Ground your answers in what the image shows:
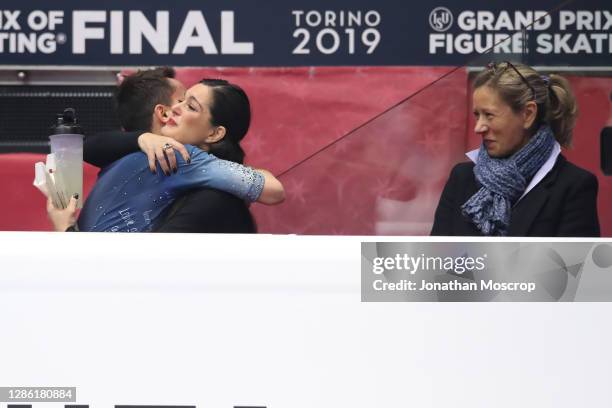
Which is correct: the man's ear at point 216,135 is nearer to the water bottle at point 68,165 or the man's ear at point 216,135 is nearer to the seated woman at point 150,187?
the seated woman at point 150,187

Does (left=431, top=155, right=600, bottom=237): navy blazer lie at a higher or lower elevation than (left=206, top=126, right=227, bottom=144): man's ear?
lower

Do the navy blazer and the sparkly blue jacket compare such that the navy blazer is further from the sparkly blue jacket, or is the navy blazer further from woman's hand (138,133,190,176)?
woman's hand (138,133,190,176)

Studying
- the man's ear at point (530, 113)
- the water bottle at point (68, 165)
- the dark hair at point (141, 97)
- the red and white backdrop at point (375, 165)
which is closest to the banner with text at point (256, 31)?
the red and white backdrop at point (375, 165)

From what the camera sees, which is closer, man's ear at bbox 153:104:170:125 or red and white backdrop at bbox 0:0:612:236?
man's ear at bbox 153:104:170:125

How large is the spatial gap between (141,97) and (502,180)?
1.37 m

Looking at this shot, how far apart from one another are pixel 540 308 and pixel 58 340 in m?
0.92

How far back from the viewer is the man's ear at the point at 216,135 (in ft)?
11.3

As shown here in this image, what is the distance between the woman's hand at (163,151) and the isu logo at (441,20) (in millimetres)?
1822

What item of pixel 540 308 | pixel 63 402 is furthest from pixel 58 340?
pixel 540 308

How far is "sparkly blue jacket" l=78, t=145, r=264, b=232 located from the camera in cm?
292

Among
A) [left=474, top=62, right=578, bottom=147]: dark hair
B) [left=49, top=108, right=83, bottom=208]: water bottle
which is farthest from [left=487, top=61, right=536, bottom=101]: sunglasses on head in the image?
[left=49, top=108, right=83, bottom=208]: water bottle

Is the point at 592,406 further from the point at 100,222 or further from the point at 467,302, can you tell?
the point at 100,222

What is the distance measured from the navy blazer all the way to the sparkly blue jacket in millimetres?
542

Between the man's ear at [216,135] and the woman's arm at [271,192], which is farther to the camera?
the man's ear at [216,135]
